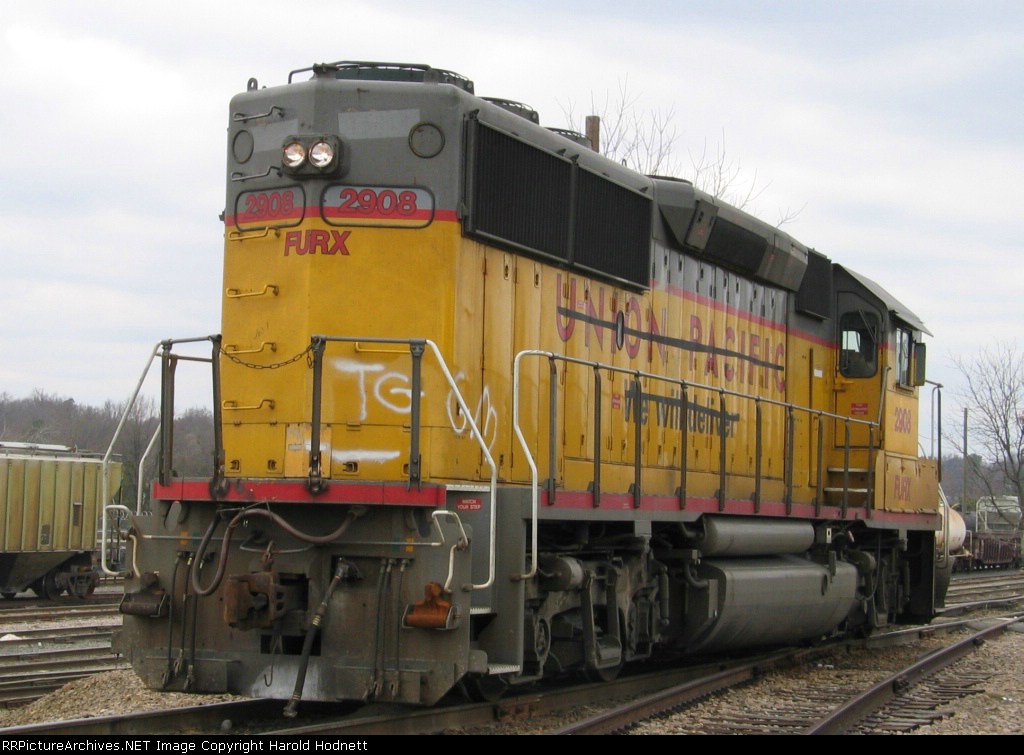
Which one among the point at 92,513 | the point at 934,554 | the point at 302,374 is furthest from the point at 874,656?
the point at 92,513

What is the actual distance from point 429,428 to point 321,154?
1890 mm

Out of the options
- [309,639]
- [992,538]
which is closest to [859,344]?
[309,639]

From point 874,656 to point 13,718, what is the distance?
841 centimetres

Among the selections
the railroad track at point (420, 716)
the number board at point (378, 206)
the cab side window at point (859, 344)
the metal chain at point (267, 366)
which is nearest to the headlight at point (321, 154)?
the number board at point (378, 206)

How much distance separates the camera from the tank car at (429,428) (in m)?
7.38

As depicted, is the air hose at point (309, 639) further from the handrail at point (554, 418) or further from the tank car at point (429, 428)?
→ the handrail at point (554, 418)

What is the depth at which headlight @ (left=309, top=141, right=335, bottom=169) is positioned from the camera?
8070 millimetres

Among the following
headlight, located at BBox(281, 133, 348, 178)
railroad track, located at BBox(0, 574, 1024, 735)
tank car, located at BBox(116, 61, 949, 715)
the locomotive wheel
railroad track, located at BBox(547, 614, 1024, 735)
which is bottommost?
the locomotive wheel

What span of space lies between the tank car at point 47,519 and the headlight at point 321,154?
14362mm

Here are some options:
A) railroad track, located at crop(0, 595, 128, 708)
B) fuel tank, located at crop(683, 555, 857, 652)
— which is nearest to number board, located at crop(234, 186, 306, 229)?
railroad track, located at crop(0, 595, 128, 708)

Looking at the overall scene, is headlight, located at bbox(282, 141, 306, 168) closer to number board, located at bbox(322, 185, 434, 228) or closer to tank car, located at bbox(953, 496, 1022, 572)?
number board, located at bbox(322, 185, 434, 228)

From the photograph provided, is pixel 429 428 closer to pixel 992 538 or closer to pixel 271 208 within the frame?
pixel 271 208

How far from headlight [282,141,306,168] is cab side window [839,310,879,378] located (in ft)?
25.9

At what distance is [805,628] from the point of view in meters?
11.9
